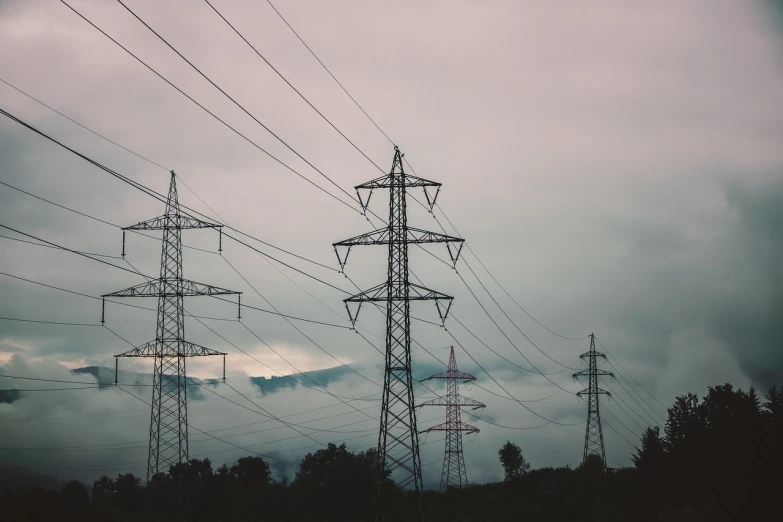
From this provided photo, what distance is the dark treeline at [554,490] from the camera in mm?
53784

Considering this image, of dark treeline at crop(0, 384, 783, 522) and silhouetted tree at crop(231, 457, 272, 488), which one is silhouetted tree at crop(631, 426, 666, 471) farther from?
silhouetted tree at crop(231, 457, 272, 488)

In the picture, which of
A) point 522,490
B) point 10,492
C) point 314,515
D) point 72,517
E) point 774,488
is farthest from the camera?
point 314,515

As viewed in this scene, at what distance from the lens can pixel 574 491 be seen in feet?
293

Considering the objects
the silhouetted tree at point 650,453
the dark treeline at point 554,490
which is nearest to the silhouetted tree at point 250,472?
the dark treeline at point 554,490

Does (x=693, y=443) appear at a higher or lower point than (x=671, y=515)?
higher

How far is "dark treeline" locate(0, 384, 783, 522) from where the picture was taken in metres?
53.8

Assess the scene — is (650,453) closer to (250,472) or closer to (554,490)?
(554,490)

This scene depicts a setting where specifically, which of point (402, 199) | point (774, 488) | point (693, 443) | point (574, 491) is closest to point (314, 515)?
point (574, 491)

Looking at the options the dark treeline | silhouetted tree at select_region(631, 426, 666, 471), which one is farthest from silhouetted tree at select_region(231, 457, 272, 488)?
silhouetted tree at select_region(631, 426, 666, 471)

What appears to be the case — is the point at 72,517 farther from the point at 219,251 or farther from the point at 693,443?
the point at 693,443

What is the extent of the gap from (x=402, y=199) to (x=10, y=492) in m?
37.5

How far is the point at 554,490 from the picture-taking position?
90.6m

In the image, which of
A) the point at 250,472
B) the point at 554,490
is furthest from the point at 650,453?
the point at 250,472

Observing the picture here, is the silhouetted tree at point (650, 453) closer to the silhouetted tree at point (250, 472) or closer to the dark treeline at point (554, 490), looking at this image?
the dark treeline at point (554, 490)
